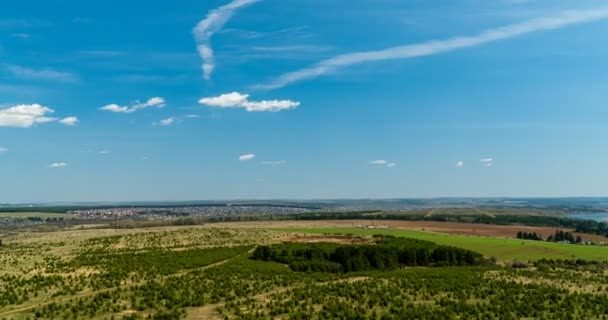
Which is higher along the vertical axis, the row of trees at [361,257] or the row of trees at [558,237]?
the row of trees at [361,257]

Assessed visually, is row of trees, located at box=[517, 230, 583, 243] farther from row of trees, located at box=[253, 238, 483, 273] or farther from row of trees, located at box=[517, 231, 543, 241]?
row of trees, located at box=[253, 238, 483, 273]

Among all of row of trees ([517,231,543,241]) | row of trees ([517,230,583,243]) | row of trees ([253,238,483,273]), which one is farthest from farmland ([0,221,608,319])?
row of trees ([517,231,543,241])

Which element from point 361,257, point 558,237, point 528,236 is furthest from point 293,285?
point 558,237

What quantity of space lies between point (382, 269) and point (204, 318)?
121 feet

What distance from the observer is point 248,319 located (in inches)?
1415

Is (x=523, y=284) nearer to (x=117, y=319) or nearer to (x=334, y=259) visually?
(x=334, y=259)

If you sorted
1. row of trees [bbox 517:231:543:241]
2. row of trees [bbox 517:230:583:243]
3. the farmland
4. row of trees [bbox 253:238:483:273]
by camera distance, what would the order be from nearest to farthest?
the farmland < row of trees [bbox 253:238:483:273] < row of trees [bbox 517:230:583:243] < row of trees [bbox 517:231:543:241]

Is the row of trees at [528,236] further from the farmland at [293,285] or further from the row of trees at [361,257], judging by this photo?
the row of trees at [361,257]

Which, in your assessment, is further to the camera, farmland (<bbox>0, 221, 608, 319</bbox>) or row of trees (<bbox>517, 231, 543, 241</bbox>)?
row of trees (<bbox>517, 231, 543, 241</bbox>)

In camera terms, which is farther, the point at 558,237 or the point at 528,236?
the point at 528,236

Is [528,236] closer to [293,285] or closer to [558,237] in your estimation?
[558,237]

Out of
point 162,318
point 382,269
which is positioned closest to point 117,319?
point 162,318

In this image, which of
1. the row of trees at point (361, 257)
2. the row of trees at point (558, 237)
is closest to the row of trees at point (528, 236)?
the row of trees at point (558, 237)

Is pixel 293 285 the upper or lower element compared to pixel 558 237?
upper
